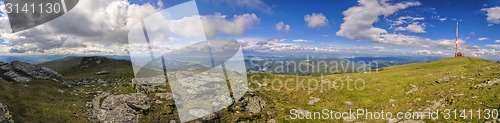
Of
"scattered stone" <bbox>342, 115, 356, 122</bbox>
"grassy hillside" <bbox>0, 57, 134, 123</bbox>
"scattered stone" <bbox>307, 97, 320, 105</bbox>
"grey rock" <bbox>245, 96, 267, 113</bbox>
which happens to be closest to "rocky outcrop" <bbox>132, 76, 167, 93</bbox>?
"grassy hillside" <bbox>0, 57, 134, 123</bbox>

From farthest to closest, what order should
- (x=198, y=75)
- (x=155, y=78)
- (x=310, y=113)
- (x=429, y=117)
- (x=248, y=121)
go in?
1. (x=198, y=75)
2. (x=155, y=78)
3. (x=310, y=113)
4. (x=248, y=121)
5. (x=429, y=117)

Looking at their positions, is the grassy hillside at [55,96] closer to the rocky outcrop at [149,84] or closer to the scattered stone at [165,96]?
the rocky outcrop at [149,84]

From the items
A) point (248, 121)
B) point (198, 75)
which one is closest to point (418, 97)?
point (248, 121)

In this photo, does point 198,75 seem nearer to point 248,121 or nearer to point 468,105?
point 248,121

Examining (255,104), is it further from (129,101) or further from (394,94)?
(394,94)

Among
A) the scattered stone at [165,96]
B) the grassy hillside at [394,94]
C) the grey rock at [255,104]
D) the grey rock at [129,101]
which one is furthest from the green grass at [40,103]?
the grassy hillside at [394,94]
